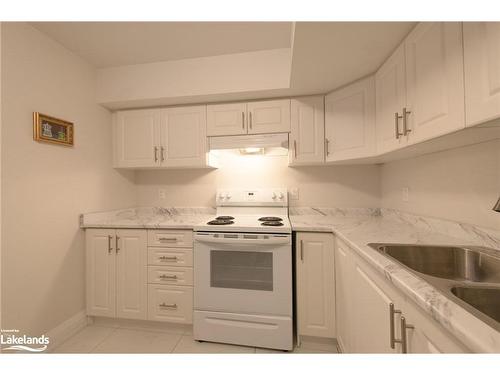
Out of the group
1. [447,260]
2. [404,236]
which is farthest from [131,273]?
[447,260]

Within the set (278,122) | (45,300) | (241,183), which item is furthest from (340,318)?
(45,300)

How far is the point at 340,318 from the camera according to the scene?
56.5 inches

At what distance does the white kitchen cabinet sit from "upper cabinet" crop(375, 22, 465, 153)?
2012 millimetres

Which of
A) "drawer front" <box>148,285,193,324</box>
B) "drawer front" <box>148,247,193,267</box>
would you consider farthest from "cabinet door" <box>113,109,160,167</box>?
"drawer front" <box>148,285,193,324</box>

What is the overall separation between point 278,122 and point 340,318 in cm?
163

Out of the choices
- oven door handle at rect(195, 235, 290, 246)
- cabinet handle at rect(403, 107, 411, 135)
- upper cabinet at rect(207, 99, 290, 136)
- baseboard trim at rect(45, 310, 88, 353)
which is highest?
upper cabinet at rect(207, 99, 290, 136)

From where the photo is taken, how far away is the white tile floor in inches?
61.3

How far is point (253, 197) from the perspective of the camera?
2.20 m

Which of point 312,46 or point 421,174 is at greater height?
Answer: point 312,46

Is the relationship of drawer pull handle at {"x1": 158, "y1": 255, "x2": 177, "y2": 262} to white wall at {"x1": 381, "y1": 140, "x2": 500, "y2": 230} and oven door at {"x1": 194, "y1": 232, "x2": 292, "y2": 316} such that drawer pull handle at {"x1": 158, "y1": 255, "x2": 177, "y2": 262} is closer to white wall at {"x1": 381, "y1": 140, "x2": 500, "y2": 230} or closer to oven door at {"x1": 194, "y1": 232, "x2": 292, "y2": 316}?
oven door at {"x1": 194, "y1": 232, "x2": 292, "y2": 316}

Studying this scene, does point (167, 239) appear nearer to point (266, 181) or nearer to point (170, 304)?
point (170, 304)

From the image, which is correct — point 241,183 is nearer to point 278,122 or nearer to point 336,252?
point 278,122

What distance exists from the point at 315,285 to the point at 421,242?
2.48 feet

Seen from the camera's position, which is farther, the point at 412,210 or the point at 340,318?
the point at 412,210
